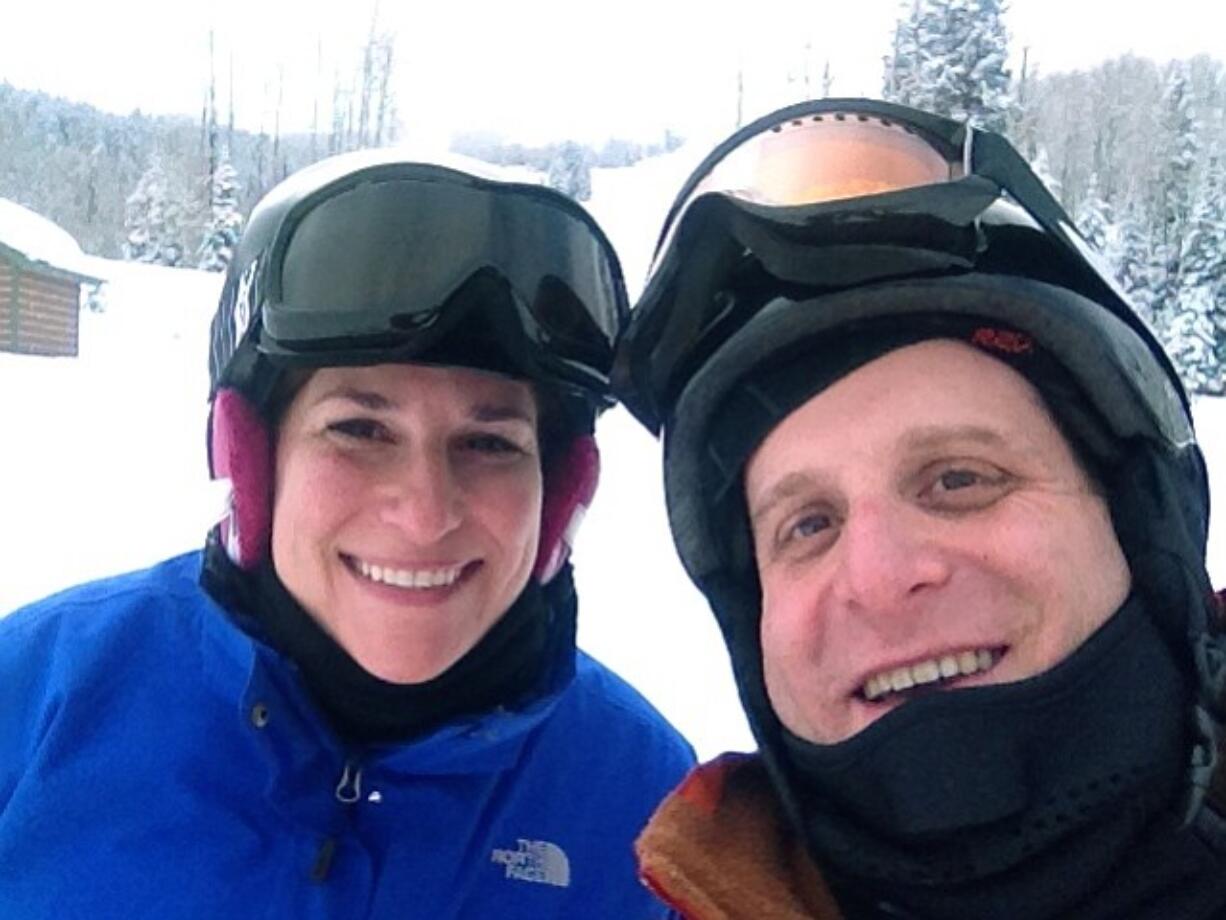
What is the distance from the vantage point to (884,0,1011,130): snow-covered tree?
28547mm

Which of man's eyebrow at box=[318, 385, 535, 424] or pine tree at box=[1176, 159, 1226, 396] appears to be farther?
pine tree at box=[1176, 159, 1226, 396]

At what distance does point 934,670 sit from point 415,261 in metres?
1.20

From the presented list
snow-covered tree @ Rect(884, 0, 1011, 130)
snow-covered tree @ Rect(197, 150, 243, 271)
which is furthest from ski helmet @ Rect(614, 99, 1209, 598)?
snow-covered tree @ Rect(197, 150, 243, 271)

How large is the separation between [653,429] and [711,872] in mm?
734

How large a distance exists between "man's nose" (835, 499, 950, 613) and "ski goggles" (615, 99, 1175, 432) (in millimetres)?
302

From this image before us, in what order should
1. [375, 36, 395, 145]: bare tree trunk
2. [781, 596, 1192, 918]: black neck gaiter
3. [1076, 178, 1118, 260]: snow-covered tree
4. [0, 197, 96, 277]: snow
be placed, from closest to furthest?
[781, 596, 1192, 918]: black neck gaiter, [0, 197, 96, 277]: snow, [1076, 178, 1118, 260]: snow-covered tree, [375, 36, 395, 145]: bare tree trunk

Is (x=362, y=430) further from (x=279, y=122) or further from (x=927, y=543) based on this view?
(x=279, y=122)

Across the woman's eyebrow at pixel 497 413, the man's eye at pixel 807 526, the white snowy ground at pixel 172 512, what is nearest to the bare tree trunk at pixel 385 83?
the white snowy ground at pixel 172 512

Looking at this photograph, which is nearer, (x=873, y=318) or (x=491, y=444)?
(x=873, y=318)

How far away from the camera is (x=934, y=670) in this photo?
1569 mm

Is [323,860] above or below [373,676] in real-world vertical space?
below

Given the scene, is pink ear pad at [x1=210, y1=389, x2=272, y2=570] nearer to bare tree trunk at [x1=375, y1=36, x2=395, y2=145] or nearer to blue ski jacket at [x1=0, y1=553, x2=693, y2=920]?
blue ski jacket at [x1=0, y1=553, x2=693, y2=920]

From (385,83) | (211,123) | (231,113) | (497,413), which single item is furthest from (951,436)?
(231,113)

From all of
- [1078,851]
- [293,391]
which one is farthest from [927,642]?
[293,391]
